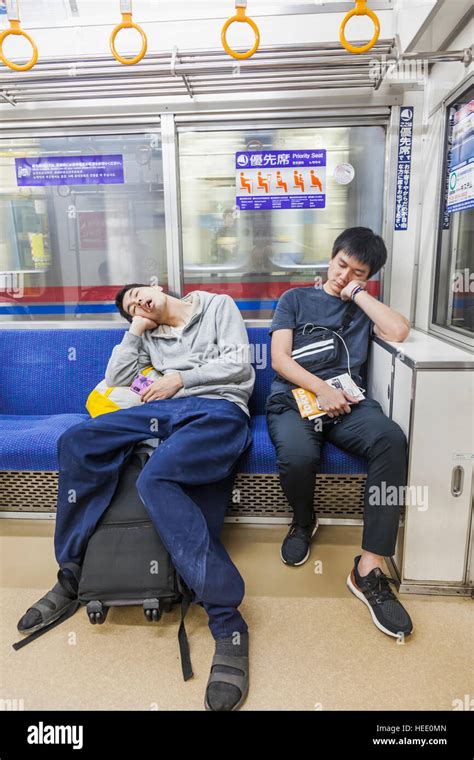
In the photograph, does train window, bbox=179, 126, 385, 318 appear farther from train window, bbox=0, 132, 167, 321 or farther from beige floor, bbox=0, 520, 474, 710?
beige floor, bbox=0, 520, 474, 710

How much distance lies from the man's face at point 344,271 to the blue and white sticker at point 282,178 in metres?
0.60

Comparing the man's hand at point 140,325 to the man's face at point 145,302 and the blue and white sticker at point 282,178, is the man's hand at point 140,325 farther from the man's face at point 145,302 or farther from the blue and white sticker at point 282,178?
the blue and white sticker at point 282,178

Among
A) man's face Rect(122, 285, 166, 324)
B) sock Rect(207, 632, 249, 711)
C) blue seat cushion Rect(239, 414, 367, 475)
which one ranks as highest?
man's face Rect(122, 285, 166, 324)

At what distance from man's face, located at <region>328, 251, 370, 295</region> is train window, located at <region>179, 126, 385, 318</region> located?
54 cm

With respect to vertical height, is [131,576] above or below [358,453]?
below

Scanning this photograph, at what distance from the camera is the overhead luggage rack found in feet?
7.56

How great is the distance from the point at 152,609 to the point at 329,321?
157 cm

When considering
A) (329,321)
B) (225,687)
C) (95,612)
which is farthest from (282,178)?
(225,687)

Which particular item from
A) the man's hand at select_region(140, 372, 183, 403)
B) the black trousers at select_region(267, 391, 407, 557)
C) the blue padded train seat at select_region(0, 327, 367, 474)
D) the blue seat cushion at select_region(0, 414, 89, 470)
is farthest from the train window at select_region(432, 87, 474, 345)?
the blue seat cushion at select_region(0, 414, 89, 470)

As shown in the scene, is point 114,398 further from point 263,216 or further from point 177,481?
point 263,216

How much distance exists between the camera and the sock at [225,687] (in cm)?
151

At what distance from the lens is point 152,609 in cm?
181

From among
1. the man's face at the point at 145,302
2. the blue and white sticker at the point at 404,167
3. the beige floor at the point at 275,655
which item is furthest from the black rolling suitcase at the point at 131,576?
the blue and white sticker at the point at 404,167

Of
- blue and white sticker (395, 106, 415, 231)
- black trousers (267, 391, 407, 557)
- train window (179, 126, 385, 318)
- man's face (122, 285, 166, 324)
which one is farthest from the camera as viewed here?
train window (179, 126, 385, 318)
